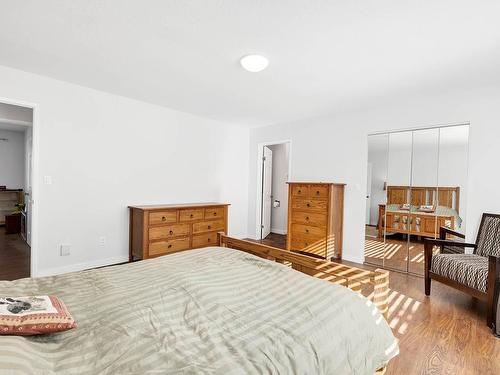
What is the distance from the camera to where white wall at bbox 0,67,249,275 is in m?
3.07

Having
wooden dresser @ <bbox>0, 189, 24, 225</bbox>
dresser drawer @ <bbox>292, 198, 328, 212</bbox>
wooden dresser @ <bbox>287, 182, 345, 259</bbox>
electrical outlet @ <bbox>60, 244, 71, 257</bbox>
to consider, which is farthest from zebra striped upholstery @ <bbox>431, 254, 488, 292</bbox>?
wooden dresser @ <bbox>0, 189, 24, 225</bbox>

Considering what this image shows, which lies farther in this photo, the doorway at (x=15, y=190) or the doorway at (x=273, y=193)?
the doorway at (x=273, y=193)

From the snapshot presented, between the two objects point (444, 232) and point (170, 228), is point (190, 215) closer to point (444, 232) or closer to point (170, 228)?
point (170, 228)

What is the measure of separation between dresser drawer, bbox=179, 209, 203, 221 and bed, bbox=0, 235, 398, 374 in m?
2.03

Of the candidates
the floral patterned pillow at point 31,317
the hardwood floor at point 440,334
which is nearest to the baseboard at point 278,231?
the hardwood floor at point 440,334

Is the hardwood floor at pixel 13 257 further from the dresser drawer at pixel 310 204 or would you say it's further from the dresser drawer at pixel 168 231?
the dresser drawer at pixel 310 204

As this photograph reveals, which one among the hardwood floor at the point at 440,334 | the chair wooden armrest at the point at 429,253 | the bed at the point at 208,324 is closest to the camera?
the bed at the point at 208,324

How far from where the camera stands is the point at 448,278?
2615 mm

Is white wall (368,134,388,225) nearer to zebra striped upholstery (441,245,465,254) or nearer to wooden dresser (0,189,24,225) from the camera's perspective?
zebra striped upholstery (441,245,465,254)

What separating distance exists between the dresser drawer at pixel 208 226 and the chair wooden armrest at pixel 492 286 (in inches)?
128

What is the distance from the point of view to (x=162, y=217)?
3.55 meters

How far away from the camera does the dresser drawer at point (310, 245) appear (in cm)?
390

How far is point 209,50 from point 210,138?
2573 mm

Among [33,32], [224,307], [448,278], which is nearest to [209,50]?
[33,32]
